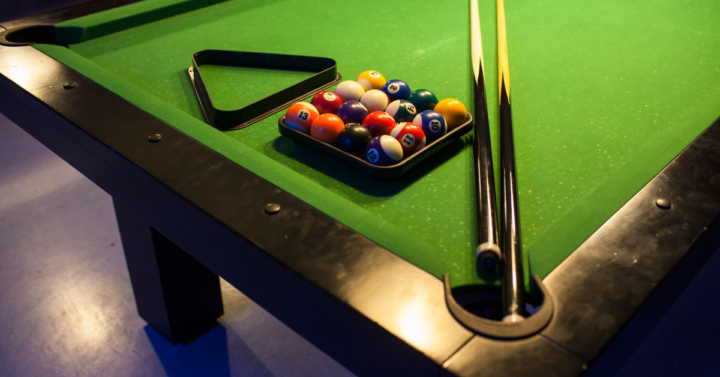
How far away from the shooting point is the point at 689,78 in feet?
4.83

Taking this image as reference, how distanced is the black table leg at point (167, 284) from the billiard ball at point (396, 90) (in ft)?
2.95

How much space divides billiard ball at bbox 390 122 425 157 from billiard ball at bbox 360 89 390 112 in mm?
170

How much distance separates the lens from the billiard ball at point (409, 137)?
3.51 ft

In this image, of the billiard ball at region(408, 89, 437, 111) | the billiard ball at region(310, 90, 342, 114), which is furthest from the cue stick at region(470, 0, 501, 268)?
the billiard ball at region(310, 90, 342, 114)

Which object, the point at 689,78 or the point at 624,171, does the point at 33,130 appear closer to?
the point at 624,171

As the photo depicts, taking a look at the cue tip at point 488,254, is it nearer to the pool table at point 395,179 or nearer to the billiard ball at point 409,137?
the pool table at point 395,179

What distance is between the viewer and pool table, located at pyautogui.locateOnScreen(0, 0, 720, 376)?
0.73 m

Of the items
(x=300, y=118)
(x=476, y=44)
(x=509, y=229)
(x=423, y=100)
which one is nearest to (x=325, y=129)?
(x=300, y=118)

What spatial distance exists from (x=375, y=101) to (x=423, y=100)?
0.40 feet

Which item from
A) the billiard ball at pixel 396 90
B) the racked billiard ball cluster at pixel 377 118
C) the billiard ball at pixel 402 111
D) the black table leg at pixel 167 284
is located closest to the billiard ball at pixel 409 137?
the racked billiard ball cluster at pixel 377 118

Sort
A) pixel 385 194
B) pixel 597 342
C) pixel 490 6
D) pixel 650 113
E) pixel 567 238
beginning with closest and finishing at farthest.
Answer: pixel 597 342 < pixel 567 238 < pixel 385 194 < pixel 650 113 < pixel 490 6

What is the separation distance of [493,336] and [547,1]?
1930mm

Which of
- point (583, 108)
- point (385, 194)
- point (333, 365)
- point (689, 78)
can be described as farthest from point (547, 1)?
point (333, 365)

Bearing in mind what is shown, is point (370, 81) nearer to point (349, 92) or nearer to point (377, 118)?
point (349, 92)
